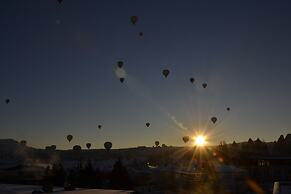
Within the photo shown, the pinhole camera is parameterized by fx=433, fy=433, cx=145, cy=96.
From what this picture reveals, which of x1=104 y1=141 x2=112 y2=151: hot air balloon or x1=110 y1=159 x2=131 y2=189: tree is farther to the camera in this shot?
x1=104 y1=141 x2=112 y2=151: hot air balloon

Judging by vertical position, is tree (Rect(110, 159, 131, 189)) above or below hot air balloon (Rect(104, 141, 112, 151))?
below

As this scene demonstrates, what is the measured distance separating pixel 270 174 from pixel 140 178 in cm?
2982

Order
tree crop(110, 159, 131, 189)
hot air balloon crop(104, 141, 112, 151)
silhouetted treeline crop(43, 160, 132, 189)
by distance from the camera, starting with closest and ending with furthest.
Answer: tree crop(110, 159, 131, 189), silhouetted treeline crop(43, 160, 132, 189), hot air balloon crop(104, 141, 112, 151)

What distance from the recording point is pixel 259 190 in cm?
5128

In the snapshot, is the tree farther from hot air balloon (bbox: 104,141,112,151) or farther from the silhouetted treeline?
hot air balloon (bbox: 104,141,112,151)

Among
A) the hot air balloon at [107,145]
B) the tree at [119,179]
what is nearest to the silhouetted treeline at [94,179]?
the tree at [119,179]

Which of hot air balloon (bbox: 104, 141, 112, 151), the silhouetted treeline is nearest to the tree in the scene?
the silhouetted treeline

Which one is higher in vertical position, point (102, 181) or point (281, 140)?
point (281, 140)

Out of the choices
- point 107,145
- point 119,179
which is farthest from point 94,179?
point 107,145

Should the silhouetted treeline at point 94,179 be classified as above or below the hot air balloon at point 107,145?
below

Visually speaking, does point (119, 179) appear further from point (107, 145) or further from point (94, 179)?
point (107, 145)

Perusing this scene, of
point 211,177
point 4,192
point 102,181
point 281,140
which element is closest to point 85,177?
point 102,181

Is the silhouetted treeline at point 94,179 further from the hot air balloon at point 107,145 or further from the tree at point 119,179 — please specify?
the hot air balloon at point 107,145

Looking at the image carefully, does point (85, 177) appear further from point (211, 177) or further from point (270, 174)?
point (270, 174)
